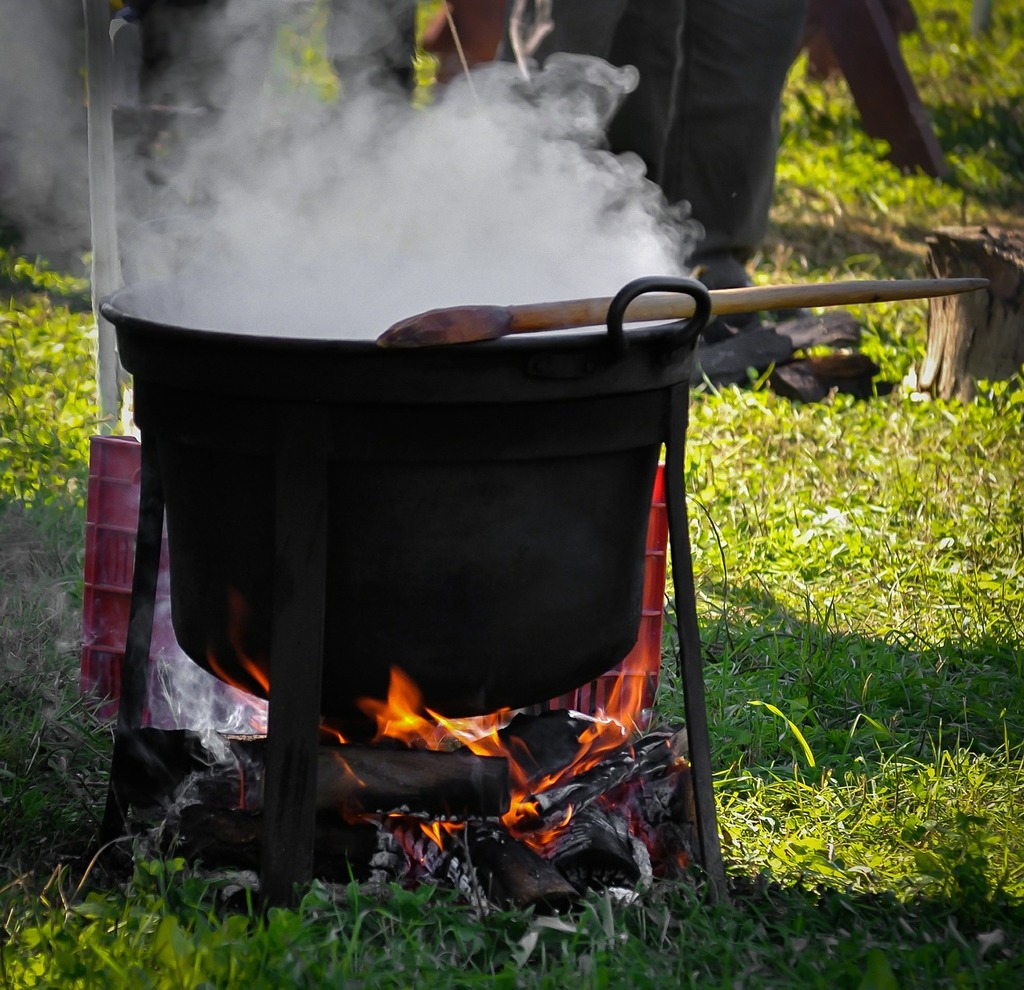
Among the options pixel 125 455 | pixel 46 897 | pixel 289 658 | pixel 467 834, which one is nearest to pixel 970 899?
pixel 467 834

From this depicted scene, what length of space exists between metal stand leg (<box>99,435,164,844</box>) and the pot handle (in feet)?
2.86

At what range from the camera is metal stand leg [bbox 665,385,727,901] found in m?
2.17

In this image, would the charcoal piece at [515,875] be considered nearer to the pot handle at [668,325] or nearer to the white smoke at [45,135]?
the pot handle at [668,325]

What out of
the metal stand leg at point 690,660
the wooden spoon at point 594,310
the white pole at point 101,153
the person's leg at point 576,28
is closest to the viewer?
the wooden spoon at point 594,310

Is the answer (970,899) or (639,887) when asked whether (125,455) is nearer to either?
(639,887)

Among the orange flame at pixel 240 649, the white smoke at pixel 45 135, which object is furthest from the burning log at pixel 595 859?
the white smoke at pixel 45 135

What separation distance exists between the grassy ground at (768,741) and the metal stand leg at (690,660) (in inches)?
3.4

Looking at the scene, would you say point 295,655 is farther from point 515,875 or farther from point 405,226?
point 405,226

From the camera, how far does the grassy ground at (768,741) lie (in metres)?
2.01

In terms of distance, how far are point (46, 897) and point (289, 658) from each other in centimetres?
67

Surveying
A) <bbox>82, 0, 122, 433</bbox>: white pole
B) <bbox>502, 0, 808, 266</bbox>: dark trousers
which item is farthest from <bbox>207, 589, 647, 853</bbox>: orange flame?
<bbox>502, 0, 808, 266</bbox>: dark trousers

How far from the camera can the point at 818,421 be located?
4977mm

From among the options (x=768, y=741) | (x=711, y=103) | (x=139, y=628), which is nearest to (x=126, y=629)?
(x=139, y=628)

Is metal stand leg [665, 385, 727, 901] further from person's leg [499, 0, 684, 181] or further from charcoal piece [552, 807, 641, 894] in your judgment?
person's leg [499, 0, 684, 181]
